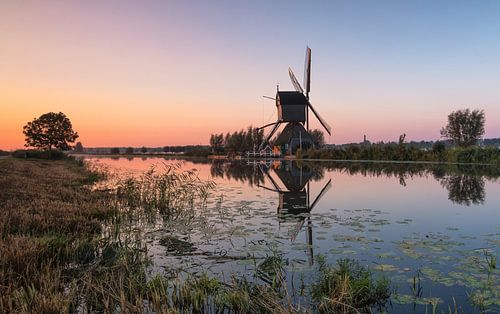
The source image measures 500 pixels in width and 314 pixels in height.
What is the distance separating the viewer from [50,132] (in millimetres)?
53219

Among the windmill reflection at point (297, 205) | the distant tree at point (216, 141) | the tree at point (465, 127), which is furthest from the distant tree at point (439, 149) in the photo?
the distant tree at point (216, 141)

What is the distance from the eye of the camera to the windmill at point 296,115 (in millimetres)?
51656

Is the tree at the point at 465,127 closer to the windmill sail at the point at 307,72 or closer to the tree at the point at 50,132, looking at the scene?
the windmill sail at the point at 307,72

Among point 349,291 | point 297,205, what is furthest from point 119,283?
point 297,205

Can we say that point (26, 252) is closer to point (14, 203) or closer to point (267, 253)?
point (267, 253)

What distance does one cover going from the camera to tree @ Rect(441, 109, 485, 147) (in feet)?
141

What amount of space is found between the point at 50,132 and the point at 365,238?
186 ft

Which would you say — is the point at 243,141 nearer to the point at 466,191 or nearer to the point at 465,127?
the point at 465,127

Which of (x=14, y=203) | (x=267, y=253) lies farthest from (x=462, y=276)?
(x=14, y=203)

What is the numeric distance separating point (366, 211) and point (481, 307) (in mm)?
6799

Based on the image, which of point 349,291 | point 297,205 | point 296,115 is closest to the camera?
point 349,291

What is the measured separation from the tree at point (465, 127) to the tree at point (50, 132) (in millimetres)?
55930

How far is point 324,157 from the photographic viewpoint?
49031 millimetres

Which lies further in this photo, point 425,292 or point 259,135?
point 259,135
